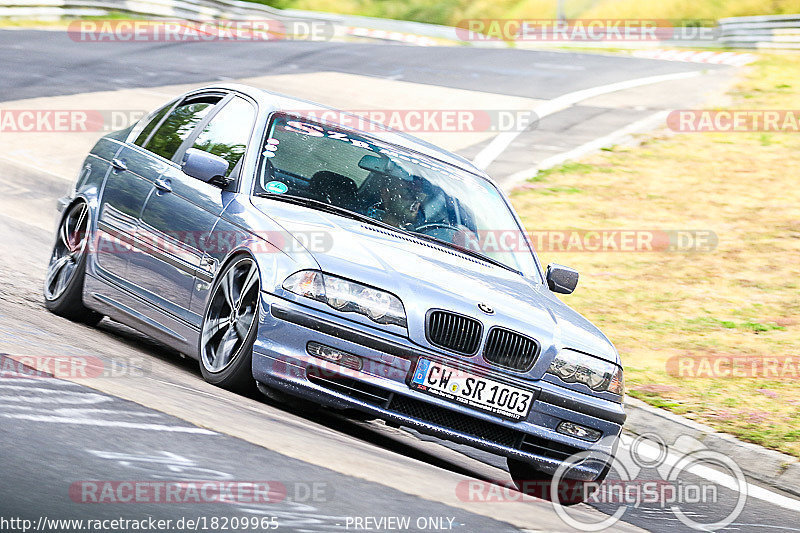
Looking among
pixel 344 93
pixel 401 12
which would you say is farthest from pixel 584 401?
pixel 401 12

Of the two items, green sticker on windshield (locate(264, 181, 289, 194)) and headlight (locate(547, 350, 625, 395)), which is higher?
green sticker on windshield (locate(264, 181, 289, 194))

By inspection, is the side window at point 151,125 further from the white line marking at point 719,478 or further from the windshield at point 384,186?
the white line marking at point 719,478

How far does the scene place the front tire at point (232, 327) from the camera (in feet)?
20.4

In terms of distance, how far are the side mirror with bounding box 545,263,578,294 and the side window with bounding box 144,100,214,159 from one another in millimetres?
2370

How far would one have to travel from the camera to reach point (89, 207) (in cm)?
830

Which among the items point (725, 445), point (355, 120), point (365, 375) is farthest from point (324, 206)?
point (725, 445)

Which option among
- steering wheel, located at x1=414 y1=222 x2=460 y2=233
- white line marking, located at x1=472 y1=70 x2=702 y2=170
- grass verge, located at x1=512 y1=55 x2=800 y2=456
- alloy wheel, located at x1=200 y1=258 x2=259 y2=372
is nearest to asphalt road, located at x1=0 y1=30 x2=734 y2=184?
white line marking, located at x1=472 y1=70 x2=702 y2=170

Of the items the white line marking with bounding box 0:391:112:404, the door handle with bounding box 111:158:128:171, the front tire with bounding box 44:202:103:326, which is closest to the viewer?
the white line marking with bounding box 0:391:112:404

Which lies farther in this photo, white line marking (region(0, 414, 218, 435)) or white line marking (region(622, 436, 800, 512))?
white line marking (region(622, 436, 800, 512))

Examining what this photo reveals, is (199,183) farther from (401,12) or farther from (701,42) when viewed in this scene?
(401,12)

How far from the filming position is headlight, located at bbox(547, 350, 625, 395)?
6.30m

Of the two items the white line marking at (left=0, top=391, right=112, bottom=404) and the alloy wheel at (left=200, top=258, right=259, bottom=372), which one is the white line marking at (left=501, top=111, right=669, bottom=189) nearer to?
the alloy wheel at (left=200, top=258, right=259, bottom=372)

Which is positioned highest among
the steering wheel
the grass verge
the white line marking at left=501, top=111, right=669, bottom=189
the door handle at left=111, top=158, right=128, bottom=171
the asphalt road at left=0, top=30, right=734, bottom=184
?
the door handle at left=111, top=158, right=128, bottom=171

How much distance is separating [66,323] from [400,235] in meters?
2.52
